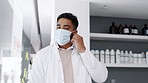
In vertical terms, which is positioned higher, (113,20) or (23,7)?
(23,7)

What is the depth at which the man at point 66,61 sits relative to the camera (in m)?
1.30

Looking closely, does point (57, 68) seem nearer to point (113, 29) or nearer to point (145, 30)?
point (113, 29)

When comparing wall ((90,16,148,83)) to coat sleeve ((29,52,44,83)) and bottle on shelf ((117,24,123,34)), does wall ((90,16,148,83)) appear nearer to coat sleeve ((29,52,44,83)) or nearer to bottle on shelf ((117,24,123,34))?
bottle on shelf ((117,24,123,34))

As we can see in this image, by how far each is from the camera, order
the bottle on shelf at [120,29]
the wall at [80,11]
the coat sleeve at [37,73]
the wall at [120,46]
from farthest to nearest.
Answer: the wall at [120,46]
the bottle on shelf at [120,29]
the wall at [80,11]
the coat sleeve at [37,73]

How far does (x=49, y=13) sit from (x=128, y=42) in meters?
1.34

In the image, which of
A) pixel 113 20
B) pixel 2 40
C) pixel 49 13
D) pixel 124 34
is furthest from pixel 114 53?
pixel 2 40

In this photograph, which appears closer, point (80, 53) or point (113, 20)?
point (80, 53)

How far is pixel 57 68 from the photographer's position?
4.35ft

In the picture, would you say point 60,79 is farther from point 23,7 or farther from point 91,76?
point 23,7

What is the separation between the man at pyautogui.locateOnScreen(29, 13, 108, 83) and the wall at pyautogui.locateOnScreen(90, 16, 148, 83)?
160 centimetres

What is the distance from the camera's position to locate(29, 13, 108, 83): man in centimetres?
130

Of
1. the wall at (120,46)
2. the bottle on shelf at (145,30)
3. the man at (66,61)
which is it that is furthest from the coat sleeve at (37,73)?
the bottle on shelf at (145,30)

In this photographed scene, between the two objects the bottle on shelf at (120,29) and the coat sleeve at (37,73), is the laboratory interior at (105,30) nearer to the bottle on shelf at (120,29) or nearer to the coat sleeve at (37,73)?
the bottle on shelf at (120,29)

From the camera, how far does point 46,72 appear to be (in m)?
1.31
